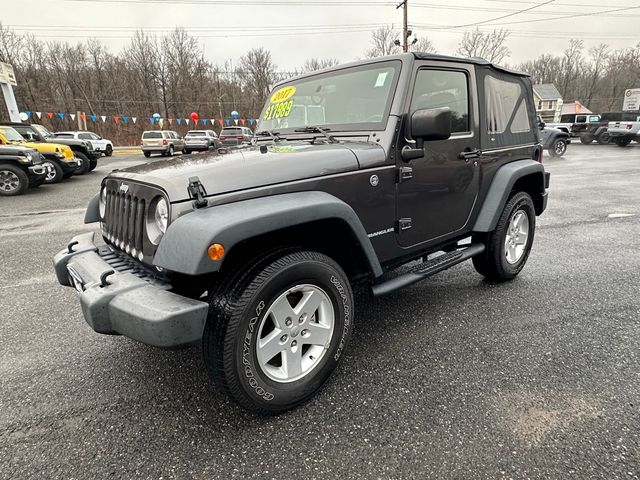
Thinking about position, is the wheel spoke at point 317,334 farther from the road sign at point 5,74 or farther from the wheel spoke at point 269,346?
the road sign at point 5,74

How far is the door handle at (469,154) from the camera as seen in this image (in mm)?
3059

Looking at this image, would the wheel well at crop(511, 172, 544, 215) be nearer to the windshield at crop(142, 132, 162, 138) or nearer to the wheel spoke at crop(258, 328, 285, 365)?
the wheel spoke at crop(258, 328, 285, 365)

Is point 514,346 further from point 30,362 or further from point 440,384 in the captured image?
point 30,362

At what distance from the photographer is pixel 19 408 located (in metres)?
2.23

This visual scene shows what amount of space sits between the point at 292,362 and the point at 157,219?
3.39 feet

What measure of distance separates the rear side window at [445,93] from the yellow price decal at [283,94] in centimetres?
111

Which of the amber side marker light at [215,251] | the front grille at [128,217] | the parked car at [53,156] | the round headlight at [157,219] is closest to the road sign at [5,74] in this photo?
the parked car at [53,156]

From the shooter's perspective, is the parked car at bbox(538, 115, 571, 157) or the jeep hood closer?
the jeep hood

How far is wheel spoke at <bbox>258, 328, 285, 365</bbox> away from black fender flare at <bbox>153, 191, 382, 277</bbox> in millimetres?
533

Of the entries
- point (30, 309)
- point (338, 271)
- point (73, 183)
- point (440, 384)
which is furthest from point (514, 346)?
point (73, 183)

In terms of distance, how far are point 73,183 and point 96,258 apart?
12.3 metres

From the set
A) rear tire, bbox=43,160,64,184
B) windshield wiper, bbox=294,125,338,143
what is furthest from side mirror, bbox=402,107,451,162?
rear tire, bbox=43,160,64,184

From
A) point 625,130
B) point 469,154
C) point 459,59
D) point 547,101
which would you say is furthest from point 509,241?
point 547,101

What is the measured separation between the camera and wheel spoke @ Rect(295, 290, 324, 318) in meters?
2.12
